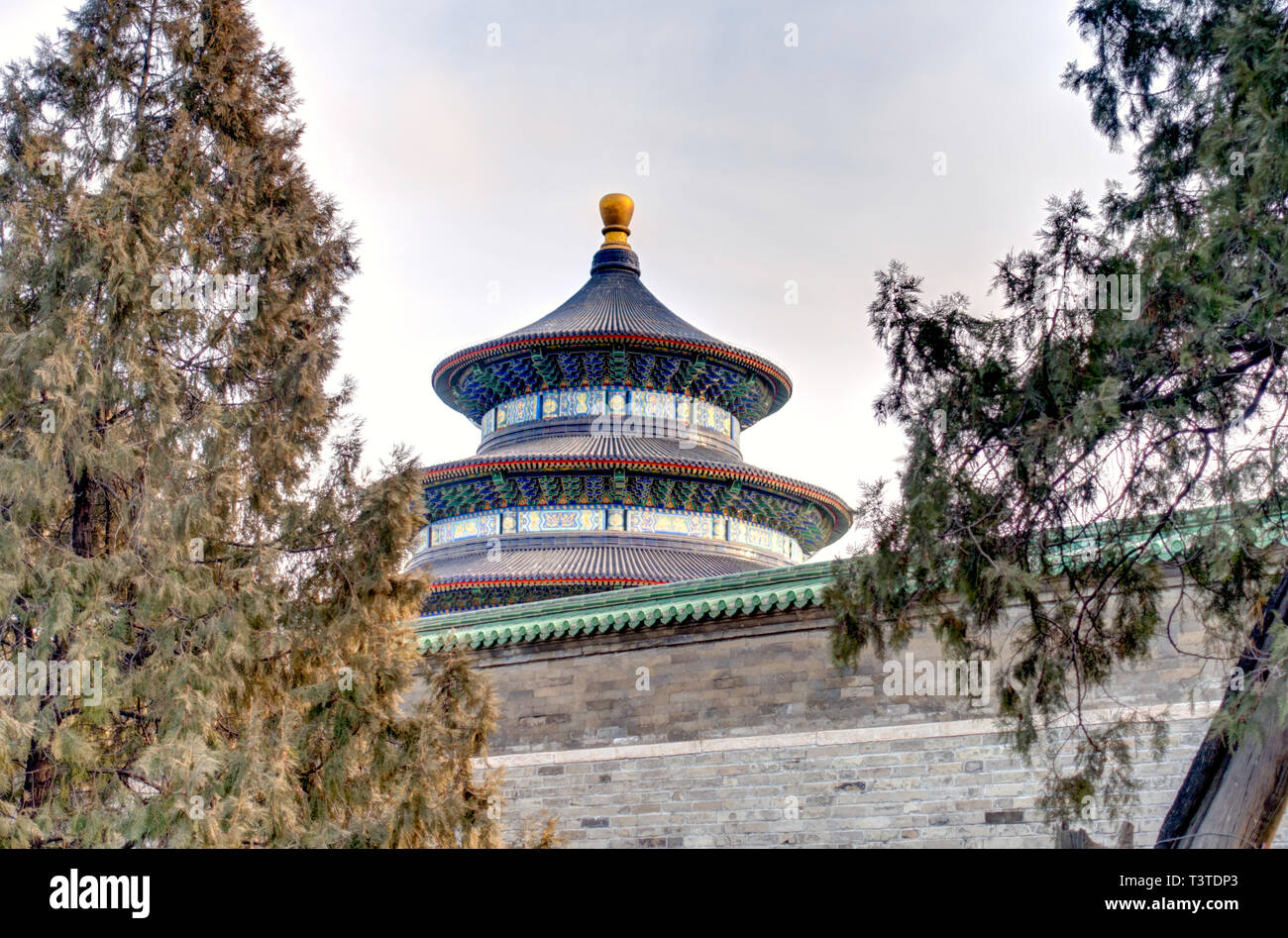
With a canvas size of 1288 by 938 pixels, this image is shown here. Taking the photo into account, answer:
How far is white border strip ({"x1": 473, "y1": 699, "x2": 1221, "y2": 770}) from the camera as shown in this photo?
1037 cm

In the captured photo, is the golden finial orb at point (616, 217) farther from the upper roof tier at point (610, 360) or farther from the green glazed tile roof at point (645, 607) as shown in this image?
the green glazed tile roof at point (645, 607)

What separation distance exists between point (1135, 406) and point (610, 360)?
13954mm

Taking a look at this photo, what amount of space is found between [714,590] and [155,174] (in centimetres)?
598

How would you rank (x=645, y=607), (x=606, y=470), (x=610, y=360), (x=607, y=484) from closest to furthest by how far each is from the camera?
(x=645, y=607) < (x=606, y=470) < (x=607, y=484) < (x=610, y=360)

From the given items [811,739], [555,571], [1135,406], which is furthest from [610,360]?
[1135,406]

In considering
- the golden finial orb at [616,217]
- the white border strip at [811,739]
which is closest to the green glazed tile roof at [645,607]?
the white border strip at [811,739]

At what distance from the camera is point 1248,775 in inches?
245

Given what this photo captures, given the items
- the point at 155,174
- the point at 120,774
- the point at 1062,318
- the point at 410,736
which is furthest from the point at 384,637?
the point at 1062,318

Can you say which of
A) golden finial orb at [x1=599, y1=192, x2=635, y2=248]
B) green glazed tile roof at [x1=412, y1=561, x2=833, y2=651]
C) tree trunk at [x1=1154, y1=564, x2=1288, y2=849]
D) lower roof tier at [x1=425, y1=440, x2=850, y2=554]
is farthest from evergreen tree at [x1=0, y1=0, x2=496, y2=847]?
golden finial orb at [x1=599, y1=192, x2=635, y2=248]

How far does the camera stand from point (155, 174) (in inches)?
336

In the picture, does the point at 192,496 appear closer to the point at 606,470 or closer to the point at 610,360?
the point at 606,470

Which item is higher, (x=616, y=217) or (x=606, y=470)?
(x=616, y=217)

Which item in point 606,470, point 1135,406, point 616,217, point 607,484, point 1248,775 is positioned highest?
point 616,217
